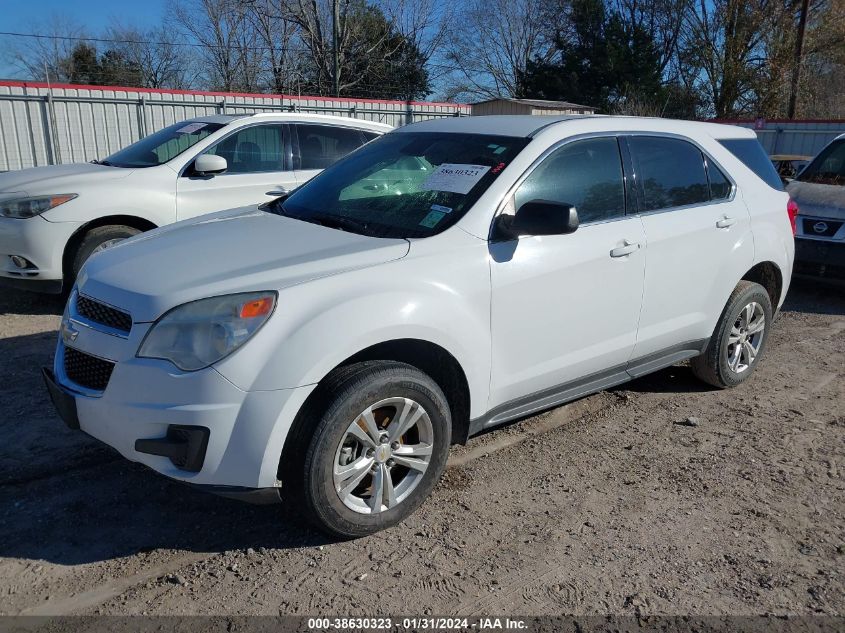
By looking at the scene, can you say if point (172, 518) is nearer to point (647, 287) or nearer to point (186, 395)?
point (186, 395)

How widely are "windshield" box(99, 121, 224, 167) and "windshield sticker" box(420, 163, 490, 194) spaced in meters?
4.13

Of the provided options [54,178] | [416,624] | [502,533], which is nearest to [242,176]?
[54,178]

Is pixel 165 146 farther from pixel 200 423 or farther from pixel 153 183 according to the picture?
pixel 200 423

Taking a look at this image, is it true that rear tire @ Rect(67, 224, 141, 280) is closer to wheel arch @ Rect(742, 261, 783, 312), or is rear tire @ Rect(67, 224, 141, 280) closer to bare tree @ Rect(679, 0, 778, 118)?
wheel arch @ Rect(742, 261, 783, 312)

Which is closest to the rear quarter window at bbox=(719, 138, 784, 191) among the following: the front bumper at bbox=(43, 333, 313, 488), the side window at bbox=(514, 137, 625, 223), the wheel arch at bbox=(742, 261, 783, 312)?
the wheel arch at bbox=(742, 261, 783, 312)

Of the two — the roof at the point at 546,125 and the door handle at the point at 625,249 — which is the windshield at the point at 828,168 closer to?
the roof at the point at 546,125

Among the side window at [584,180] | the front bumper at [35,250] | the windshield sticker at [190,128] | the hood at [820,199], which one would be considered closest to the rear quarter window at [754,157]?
the side window at [584,180]

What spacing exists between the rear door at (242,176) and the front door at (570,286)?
3928mm

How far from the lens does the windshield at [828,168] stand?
27.5 ft

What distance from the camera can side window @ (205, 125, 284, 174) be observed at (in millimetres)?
7121

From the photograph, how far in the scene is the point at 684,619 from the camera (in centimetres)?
269

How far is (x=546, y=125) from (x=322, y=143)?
4294 mm

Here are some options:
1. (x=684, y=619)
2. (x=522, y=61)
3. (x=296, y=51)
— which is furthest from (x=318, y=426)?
(x=522, y=61)

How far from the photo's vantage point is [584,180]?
3852mm
